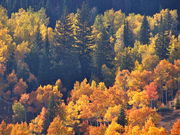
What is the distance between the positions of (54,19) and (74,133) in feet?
299

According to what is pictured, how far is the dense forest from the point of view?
317 ft

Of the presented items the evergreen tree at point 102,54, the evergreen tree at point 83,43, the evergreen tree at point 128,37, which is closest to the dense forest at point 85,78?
the evergreen tree at point 83,43

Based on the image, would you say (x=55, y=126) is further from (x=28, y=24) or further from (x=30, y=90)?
(x=28, y=24)

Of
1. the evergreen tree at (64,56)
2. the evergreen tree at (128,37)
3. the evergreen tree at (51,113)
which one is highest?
the evergreen tree at (128,37)

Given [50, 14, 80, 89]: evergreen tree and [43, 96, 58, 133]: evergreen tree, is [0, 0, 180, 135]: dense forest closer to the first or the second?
[43, 96, 58, 133]: evergreen tree

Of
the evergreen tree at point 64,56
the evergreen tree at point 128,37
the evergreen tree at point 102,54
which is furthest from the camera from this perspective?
the evergreen tree at point 128,37

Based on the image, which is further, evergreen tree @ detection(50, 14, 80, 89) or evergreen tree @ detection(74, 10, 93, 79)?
evergreen tree @ detection(74, 10, 93, 79)

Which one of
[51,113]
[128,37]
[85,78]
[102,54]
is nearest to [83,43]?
[102,54]

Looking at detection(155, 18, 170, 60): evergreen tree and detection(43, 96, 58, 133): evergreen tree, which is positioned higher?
detection(155, 18, 170, 60): evergreen tree

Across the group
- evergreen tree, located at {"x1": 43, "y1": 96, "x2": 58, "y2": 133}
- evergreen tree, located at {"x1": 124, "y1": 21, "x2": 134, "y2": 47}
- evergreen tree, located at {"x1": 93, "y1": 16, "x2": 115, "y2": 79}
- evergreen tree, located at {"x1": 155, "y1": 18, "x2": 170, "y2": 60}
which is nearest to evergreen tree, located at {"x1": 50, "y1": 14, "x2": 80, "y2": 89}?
evergreen tree, located at {"x1": 93, "y1": 16, "x2": 115, "y2": 79}

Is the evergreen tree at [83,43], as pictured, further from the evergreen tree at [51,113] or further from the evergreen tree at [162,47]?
the evergreen tree at [51,113]

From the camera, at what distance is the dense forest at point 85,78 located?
96625mm

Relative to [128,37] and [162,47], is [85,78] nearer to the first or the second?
[162,47]

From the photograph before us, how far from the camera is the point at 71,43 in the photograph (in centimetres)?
13738
